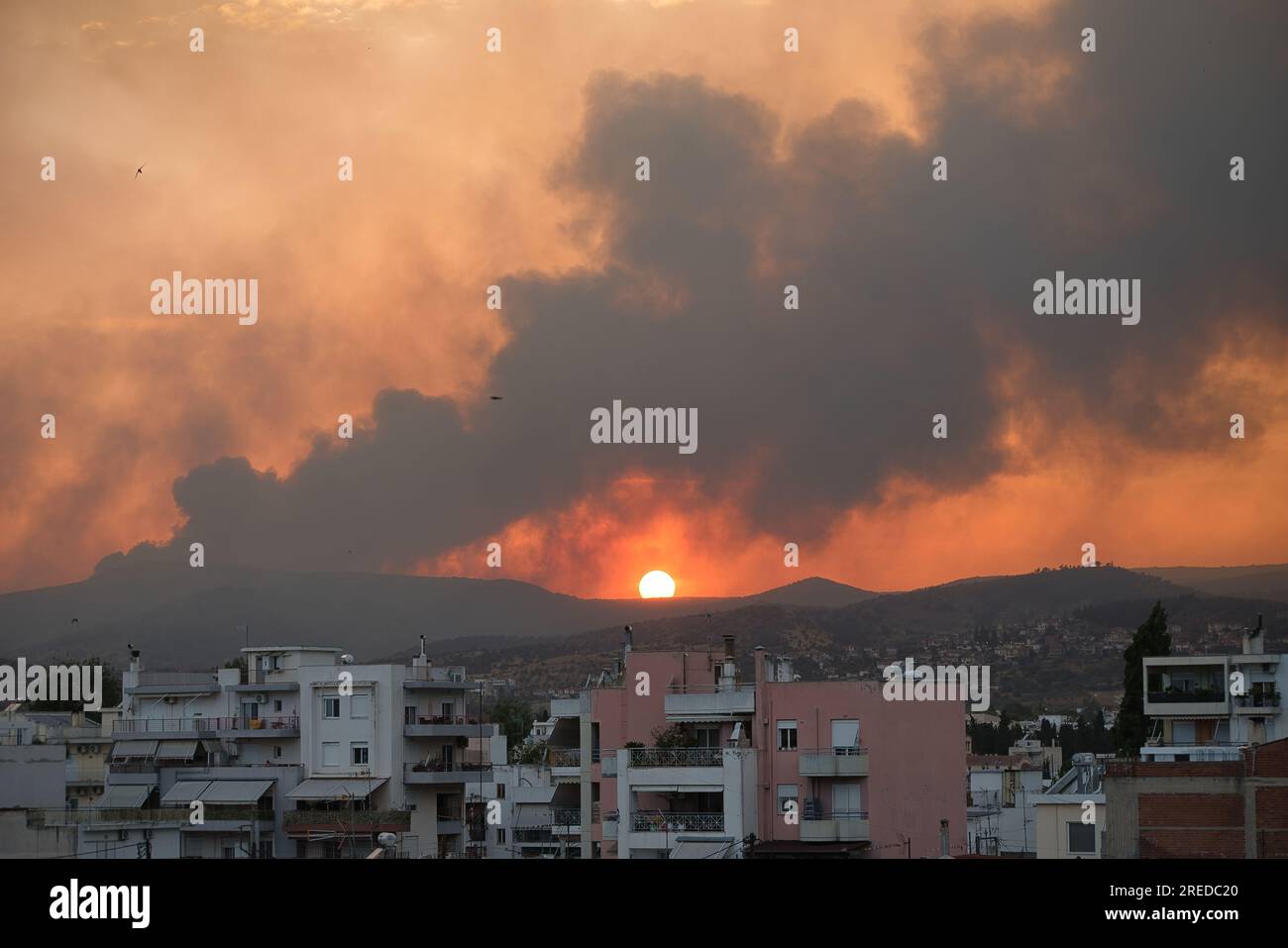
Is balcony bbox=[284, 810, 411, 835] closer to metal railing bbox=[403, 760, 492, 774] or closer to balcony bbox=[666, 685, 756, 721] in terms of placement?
metal railing bbox=[403, 760, 492, 774]

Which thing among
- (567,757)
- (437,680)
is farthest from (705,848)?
(437,680)

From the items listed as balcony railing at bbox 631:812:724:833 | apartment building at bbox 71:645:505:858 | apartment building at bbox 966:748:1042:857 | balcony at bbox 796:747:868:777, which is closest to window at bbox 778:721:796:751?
balcony at bbox 796:747:868:777

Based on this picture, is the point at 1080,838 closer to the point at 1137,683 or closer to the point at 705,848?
the point at 705,848

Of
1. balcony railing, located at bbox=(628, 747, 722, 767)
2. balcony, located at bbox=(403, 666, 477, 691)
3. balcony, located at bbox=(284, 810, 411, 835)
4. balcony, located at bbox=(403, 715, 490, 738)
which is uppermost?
balcony, located at bbox=(403, 666, 477, 691)

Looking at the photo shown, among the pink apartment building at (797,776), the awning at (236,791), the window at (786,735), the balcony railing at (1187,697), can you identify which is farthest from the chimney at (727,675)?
the balcony railing at (1187,697)
